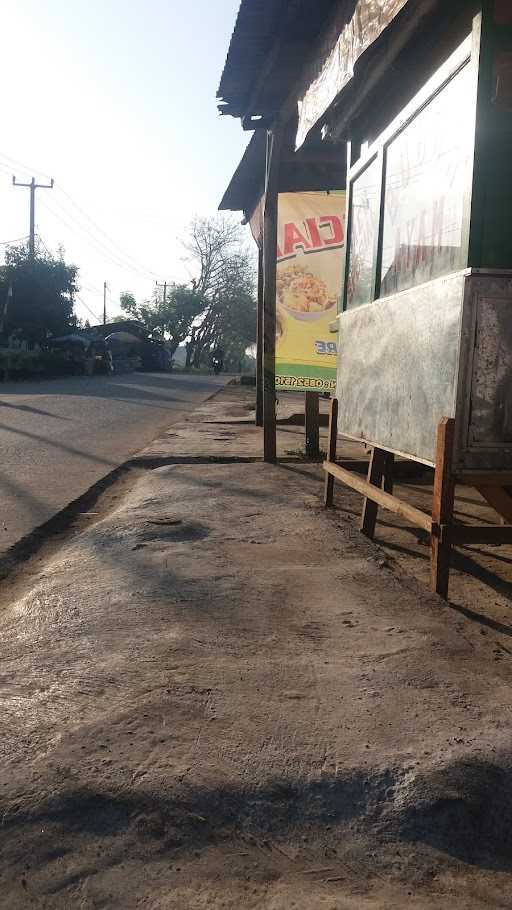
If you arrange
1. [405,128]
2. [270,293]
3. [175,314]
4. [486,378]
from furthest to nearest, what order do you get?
[175,314]
[270,293]
[405,128]
[486,378]

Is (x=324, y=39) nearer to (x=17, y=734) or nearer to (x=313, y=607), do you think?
(x=313, y=607)

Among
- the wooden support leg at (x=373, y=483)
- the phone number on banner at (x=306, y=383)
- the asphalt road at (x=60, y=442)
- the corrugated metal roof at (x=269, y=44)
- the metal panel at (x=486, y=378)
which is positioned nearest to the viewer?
the metal panel at (x=486, y=378)

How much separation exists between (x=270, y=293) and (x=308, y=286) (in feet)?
3.09

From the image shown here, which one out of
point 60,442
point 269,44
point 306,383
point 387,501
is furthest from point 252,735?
point 60,442

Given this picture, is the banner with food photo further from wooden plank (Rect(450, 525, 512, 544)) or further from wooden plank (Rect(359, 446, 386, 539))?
wooden plank (Rect(450, 525, 512, 544))

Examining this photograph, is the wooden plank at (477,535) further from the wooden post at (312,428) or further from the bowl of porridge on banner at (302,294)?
the bowl of porridge on banner at (302,294)

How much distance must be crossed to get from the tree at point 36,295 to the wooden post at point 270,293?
1213 inches

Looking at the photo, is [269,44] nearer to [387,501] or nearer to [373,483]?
[373,483]

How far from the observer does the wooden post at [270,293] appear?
22.4 ft

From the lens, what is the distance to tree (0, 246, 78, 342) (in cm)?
3559

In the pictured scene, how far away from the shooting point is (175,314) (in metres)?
60.9

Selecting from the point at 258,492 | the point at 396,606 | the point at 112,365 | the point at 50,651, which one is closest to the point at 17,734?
the point at 50,651

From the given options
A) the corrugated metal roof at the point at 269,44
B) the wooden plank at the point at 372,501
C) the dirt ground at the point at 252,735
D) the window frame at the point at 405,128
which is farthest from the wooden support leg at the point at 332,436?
the corrugated metal roof at the point at 269,44

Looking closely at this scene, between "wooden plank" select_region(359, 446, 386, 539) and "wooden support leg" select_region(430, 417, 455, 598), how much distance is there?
1108 mm
